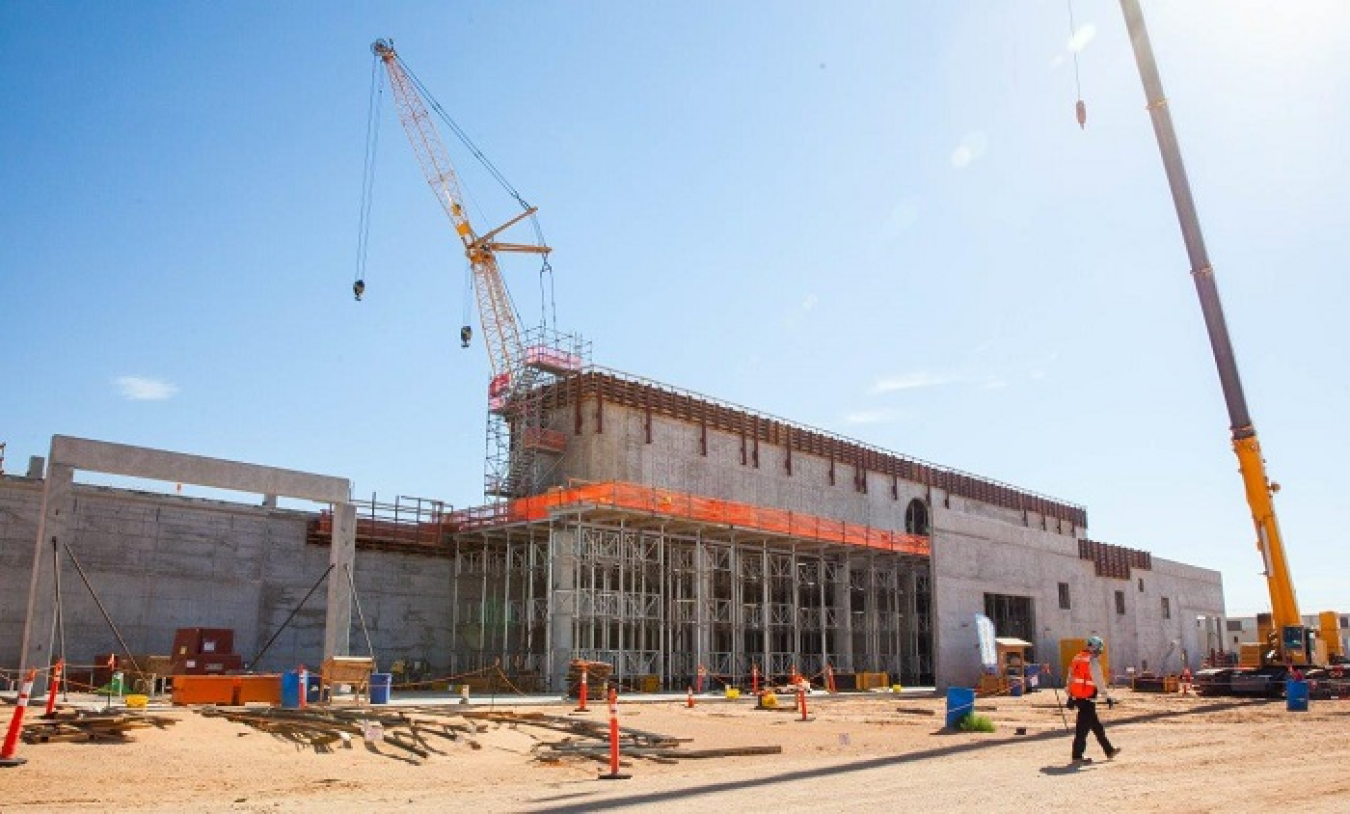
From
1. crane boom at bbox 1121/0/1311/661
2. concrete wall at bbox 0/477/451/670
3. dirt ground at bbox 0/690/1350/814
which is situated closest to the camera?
dirt ground at bbox 0/690/1350/814

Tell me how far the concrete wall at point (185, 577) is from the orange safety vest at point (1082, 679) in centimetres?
2878

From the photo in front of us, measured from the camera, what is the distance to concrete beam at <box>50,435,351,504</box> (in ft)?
83.5

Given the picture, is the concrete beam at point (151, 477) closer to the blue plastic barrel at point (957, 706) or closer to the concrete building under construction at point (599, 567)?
the concrete building under construction at point (599, 567)

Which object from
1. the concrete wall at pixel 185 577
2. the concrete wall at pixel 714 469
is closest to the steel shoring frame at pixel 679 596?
the concrete wall at pixel 185 577

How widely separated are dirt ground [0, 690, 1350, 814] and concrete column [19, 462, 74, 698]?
4394mm

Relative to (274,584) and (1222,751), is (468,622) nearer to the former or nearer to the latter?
(274,584)

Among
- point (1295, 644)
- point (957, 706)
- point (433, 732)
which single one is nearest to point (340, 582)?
point (433, 732)

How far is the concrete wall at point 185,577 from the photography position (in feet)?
107

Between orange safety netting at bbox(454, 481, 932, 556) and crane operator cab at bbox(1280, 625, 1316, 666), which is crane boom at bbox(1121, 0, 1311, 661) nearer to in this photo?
crane operator cab at bbox(1280, 625, 1316, 666)

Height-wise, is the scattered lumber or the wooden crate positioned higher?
the wooden crate

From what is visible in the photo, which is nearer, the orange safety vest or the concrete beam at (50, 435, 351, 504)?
the orange safety vest

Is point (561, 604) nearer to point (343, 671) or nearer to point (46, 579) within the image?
point (343, 671)

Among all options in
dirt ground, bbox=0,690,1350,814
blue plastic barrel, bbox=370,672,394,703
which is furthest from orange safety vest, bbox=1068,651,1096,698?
blue plastic barrel, bbox=370,672,394,703

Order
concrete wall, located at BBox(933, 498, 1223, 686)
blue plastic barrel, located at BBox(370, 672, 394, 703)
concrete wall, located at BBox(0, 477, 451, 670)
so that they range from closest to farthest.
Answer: blue plastic barrel, located at BBox(370, 672, 394, 703), concrete wall, located at BBox(0, 477, 451, 670), concrete wall, located at BBox(933, 498, 1223, 686)
